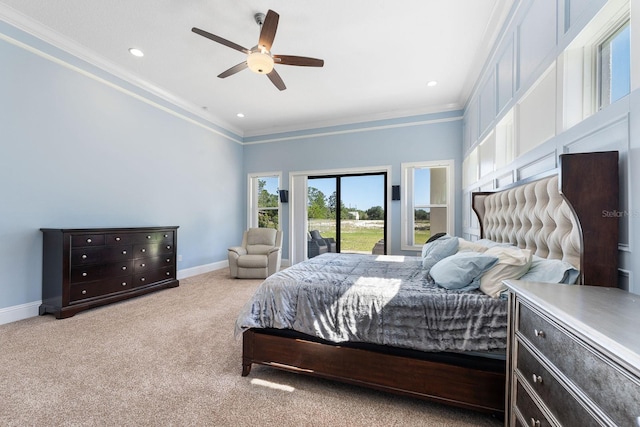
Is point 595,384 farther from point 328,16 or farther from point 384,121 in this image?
point 384,121

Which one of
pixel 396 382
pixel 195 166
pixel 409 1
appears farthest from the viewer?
pixel 195 166

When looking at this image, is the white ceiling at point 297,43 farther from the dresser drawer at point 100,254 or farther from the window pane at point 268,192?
the dresser drawer at point 100,254

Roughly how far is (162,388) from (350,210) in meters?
4.57

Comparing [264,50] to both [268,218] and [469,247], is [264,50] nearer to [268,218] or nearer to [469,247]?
[469,247]

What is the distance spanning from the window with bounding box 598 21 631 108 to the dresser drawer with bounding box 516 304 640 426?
1.15 metres

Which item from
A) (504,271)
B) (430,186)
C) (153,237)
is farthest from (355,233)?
(504,271)

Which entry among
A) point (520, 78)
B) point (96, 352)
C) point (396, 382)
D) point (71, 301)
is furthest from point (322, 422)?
point (71, 301)

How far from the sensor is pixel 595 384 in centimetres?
72

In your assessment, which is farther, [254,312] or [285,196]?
[285,196]

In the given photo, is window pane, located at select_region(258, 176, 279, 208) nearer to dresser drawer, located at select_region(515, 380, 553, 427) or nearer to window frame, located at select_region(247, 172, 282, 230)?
window frame, located at select_region(247, 172, 282, 230)

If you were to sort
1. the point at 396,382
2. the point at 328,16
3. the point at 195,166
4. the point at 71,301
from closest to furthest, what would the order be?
the point at 396,382
the point at 328,16
the point at 71,301
the point at 195,166

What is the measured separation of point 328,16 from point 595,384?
3.25 metres

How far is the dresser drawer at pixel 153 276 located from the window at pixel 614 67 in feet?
15.9

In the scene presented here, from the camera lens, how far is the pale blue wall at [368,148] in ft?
15.8
